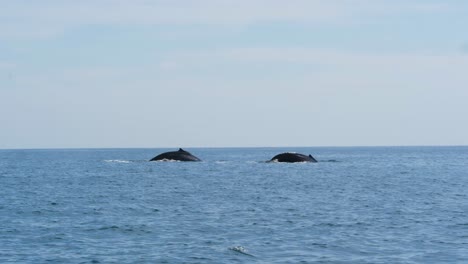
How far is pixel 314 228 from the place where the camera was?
37.2m

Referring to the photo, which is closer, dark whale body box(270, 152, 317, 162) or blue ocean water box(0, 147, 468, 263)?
blue ocean water box(0, 147, 468, 263)

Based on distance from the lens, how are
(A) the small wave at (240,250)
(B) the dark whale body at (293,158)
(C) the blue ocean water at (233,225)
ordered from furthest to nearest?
(B) the dark whale body at (293,158), (A) the small wave at (240,250), (C) the blue ocean water at (233,225)

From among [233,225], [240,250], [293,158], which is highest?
[293,158]

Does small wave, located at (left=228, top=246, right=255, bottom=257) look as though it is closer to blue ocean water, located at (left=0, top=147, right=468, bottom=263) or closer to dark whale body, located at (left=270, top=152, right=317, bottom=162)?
blue ocean water, located at (left=0, top=147, right=468, bottom=263)

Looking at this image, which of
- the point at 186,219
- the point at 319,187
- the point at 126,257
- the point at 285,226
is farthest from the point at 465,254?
the point at 319,187

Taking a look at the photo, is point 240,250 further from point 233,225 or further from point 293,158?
point 293,158

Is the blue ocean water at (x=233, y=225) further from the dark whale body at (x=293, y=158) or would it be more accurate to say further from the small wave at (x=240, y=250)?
the dark whale body at (x=293, y=158)

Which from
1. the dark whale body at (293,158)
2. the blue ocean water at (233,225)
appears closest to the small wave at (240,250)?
the blue ocean water at (233,225)

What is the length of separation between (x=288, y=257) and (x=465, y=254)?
7.74 metres

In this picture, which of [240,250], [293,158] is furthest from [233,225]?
[293,158]

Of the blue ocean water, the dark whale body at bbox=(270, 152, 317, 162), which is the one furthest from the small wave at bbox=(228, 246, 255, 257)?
the dark whale body at bbox=(270, 152, 317, 162)

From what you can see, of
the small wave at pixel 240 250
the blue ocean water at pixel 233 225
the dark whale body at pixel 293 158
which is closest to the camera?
the blue ocean water at pixel 233 225

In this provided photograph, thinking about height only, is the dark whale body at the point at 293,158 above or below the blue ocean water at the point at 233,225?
above

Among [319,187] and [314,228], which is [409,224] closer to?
[314,228]
